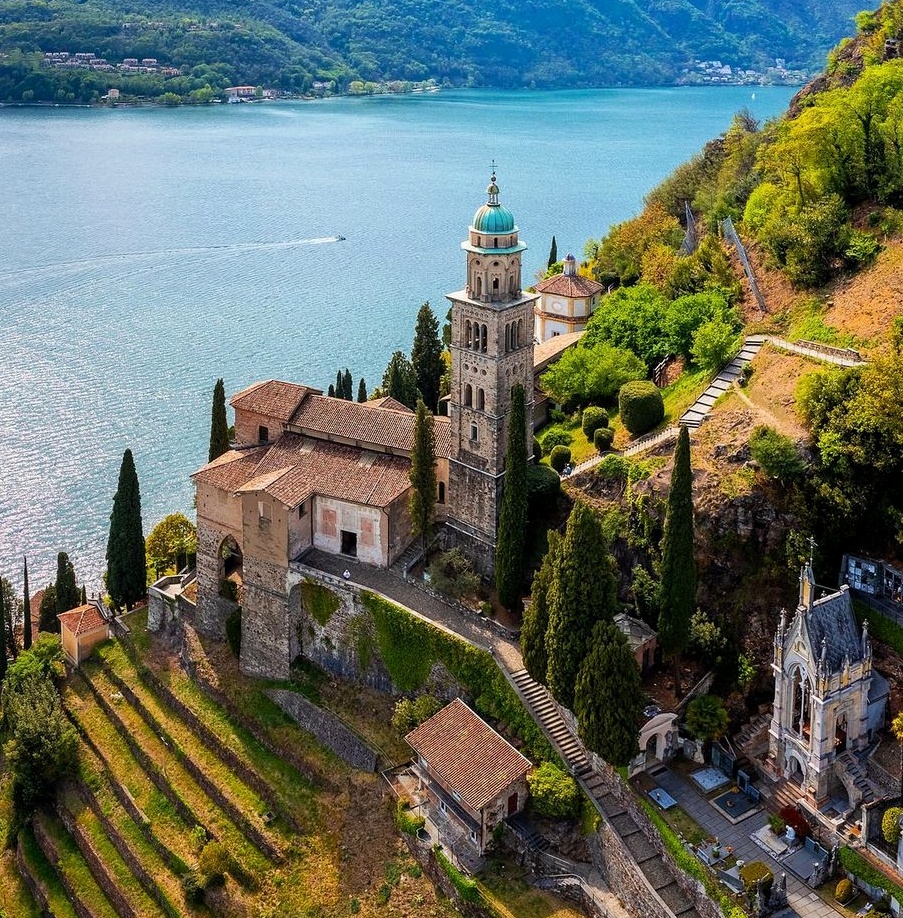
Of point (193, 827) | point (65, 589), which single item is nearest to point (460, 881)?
point (193, 827)

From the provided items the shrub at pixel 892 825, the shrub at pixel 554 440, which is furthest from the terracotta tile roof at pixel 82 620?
the shrub at pixel 892 825

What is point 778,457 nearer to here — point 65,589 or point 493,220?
point 493,220

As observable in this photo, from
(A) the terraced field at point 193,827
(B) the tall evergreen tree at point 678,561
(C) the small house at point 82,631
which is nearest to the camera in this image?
(B) the tall evergreen tree at point 678,561

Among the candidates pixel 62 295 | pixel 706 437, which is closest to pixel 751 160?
pixel 706 437

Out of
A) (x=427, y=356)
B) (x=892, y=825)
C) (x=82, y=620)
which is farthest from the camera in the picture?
(x=427, y=356)

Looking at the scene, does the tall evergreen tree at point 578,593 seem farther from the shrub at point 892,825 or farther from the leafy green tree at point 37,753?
the leafy green tree at point 37,753

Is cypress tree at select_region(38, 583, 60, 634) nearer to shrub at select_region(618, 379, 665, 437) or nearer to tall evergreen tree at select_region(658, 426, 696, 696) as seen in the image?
shrub at select_region(618, 379, 665, 437)
